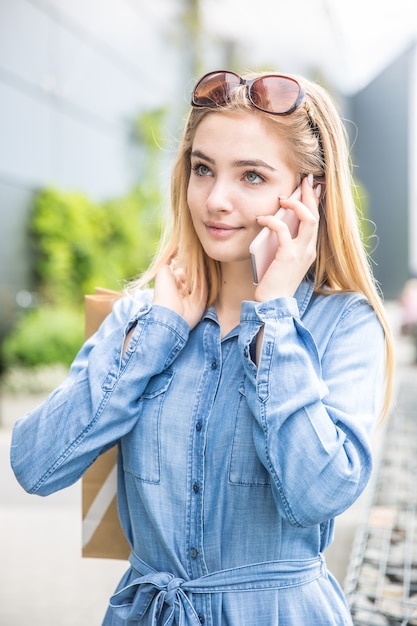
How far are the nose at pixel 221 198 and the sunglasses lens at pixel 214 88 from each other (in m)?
0.17

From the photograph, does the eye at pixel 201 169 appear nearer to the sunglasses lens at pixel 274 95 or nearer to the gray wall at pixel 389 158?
the sunglasses lens at pixel 274 95

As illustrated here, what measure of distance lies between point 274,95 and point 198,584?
3.15ft

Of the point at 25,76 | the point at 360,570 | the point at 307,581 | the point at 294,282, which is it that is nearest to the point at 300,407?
the point at 294,282

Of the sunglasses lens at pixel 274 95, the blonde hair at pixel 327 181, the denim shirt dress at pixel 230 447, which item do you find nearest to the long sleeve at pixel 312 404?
the denim shirt dress at pixel 230 447

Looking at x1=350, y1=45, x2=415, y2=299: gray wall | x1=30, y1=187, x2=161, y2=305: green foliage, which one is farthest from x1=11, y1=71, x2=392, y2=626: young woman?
x1=350, y1=45, x2=415, y2=299: gray wall

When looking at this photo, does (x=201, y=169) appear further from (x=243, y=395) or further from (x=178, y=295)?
(x=243, y=395)

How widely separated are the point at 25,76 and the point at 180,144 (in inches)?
305

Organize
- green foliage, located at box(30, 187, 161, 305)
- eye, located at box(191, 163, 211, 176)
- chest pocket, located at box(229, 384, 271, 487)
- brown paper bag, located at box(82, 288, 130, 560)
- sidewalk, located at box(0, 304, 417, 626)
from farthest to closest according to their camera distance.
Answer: green foliage, located at box(30, 187, 161, 305), sidewalk, located at box(0, 304, 417, 626), brown paper bag, located at box(82, 288, 130, 560), eye, located at box(191, 163, 211, 176), chest pocket, located at box(229, 384, 271, 487)

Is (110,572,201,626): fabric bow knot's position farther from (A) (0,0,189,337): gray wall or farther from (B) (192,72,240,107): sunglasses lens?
(A) (0,0,189,337): gray wall

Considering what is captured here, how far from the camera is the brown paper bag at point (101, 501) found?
1783 millimetres

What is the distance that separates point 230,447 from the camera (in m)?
1.44

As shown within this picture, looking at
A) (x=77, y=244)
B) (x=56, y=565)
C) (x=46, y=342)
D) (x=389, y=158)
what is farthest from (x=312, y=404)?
(x=389, y=158)

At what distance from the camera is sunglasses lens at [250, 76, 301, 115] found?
148 cm

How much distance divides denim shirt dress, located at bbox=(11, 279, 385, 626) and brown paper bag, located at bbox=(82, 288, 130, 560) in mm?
205
